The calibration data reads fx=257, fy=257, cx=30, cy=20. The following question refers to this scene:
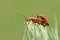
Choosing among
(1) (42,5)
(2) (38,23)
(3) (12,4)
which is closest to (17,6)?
(3) (12,4)

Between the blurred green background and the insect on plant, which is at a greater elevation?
the blurred green background

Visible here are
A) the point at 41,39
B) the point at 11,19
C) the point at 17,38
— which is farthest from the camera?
the point at 11,19

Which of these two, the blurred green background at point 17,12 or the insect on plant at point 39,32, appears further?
the blurred green background at point 17,12

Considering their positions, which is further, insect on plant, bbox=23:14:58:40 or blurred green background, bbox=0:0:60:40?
blurred green background, bbox=0:0:60:40

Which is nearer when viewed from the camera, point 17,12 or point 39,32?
point 39,32

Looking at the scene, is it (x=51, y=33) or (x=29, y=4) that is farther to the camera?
(x=29, y=4)

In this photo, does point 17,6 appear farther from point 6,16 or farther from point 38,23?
point 38,23

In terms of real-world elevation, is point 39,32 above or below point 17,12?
below

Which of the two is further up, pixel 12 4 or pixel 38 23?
pixel 12 4
